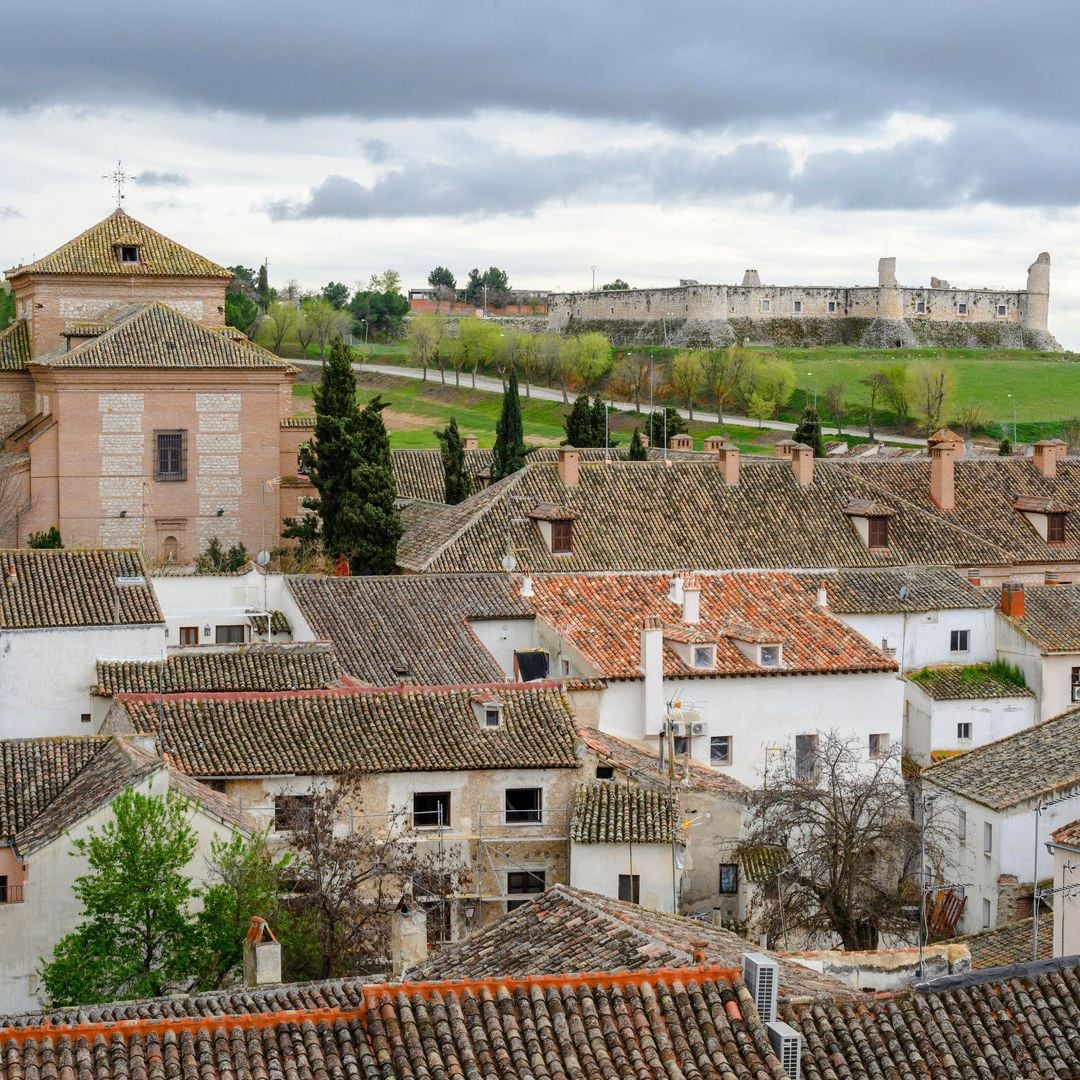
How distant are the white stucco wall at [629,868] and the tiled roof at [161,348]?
29.8 metres

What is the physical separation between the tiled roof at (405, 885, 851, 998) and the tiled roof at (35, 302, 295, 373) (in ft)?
120

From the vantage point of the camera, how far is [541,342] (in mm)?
111500

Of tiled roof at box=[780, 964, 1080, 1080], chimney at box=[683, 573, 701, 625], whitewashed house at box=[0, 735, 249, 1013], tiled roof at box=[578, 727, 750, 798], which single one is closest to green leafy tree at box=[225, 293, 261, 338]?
chimney at box=[683, 573, 701, 625]

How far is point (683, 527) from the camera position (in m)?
46.2

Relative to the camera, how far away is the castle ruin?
126 metres

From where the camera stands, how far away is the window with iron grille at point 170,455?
54406 millimetres

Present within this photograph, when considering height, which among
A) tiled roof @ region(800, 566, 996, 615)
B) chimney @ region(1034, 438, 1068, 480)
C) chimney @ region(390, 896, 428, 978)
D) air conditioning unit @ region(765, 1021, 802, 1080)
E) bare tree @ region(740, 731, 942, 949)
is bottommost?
bare tree @ region(740, 731, 942, 949)

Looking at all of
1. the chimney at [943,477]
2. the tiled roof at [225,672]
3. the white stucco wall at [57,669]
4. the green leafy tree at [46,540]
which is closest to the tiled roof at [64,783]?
the tiled roof at [225,672]

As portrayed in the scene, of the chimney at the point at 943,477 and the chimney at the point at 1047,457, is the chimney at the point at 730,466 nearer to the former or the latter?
the chimney at the point at 943,477

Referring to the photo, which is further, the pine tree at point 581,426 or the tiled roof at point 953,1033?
the pine tree at point 581,426

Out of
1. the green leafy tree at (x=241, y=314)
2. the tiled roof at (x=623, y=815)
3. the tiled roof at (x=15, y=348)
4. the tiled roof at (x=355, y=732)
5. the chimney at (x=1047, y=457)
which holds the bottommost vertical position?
the tiled roof at (x=623, y=815)

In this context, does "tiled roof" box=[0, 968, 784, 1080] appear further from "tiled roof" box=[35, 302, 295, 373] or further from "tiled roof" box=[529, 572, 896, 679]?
"tiled roof" box=[35, 302, 295, 373]

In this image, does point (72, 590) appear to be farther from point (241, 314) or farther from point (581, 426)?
point (241, 314)

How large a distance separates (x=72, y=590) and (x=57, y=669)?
1.54 metres
